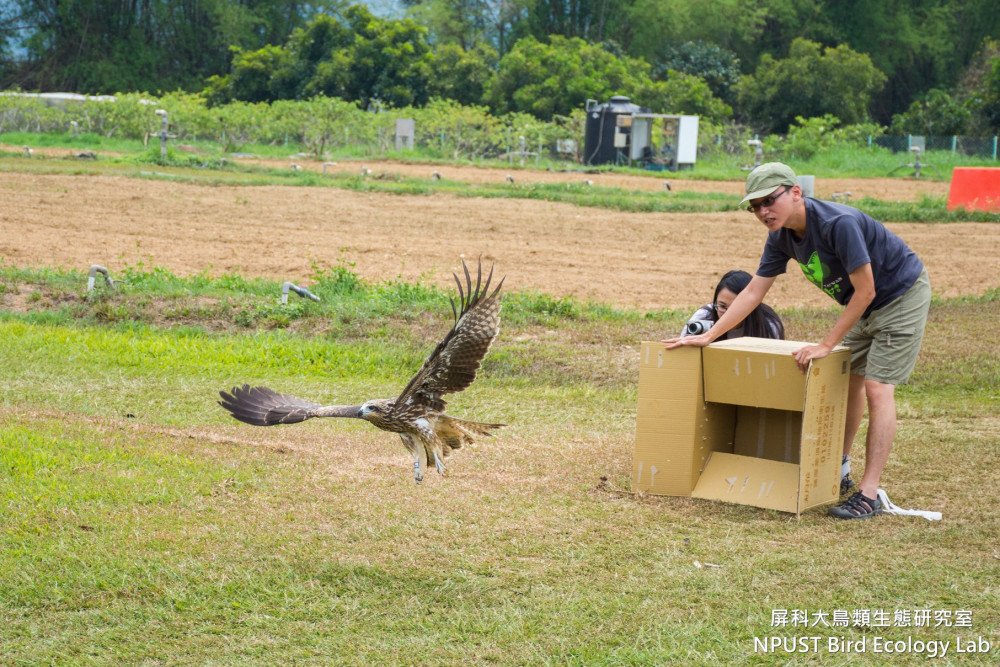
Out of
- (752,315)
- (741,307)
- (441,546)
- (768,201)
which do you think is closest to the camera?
(441,546)

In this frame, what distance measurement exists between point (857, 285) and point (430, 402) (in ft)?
6.82

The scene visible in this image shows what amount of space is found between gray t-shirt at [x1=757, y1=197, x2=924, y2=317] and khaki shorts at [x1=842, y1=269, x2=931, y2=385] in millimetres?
50

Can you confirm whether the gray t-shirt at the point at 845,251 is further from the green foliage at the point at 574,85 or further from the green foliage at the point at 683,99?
the green foliage at the point at 574,85

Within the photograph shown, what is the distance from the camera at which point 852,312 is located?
470 cm

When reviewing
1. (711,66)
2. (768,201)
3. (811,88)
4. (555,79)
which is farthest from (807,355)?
(711,66)

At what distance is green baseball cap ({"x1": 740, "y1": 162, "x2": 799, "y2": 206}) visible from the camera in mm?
4664

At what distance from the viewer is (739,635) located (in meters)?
3.68

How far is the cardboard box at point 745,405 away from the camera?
192 inches

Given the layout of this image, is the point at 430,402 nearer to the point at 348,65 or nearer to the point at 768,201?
the point at 768,201

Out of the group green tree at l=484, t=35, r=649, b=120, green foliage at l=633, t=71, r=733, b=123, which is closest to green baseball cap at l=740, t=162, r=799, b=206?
green foliage at l=633, t=71, r=733, b=123

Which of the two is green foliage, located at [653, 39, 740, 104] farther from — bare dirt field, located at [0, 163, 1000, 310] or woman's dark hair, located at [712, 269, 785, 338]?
woman's dark hair, located at [712, 269, 785, 338]

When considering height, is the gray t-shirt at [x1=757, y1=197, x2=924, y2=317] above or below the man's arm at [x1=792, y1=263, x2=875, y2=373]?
above

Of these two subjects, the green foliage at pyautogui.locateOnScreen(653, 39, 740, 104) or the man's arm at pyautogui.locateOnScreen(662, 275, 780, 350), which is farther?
the green foliage at pyautogui.locateOnScreen(653, 39, 740, 104)

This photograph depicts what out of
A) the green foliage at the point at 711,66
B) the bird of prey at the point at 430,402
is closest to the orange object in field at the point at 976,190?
the bird of prey at the point at 430,402
